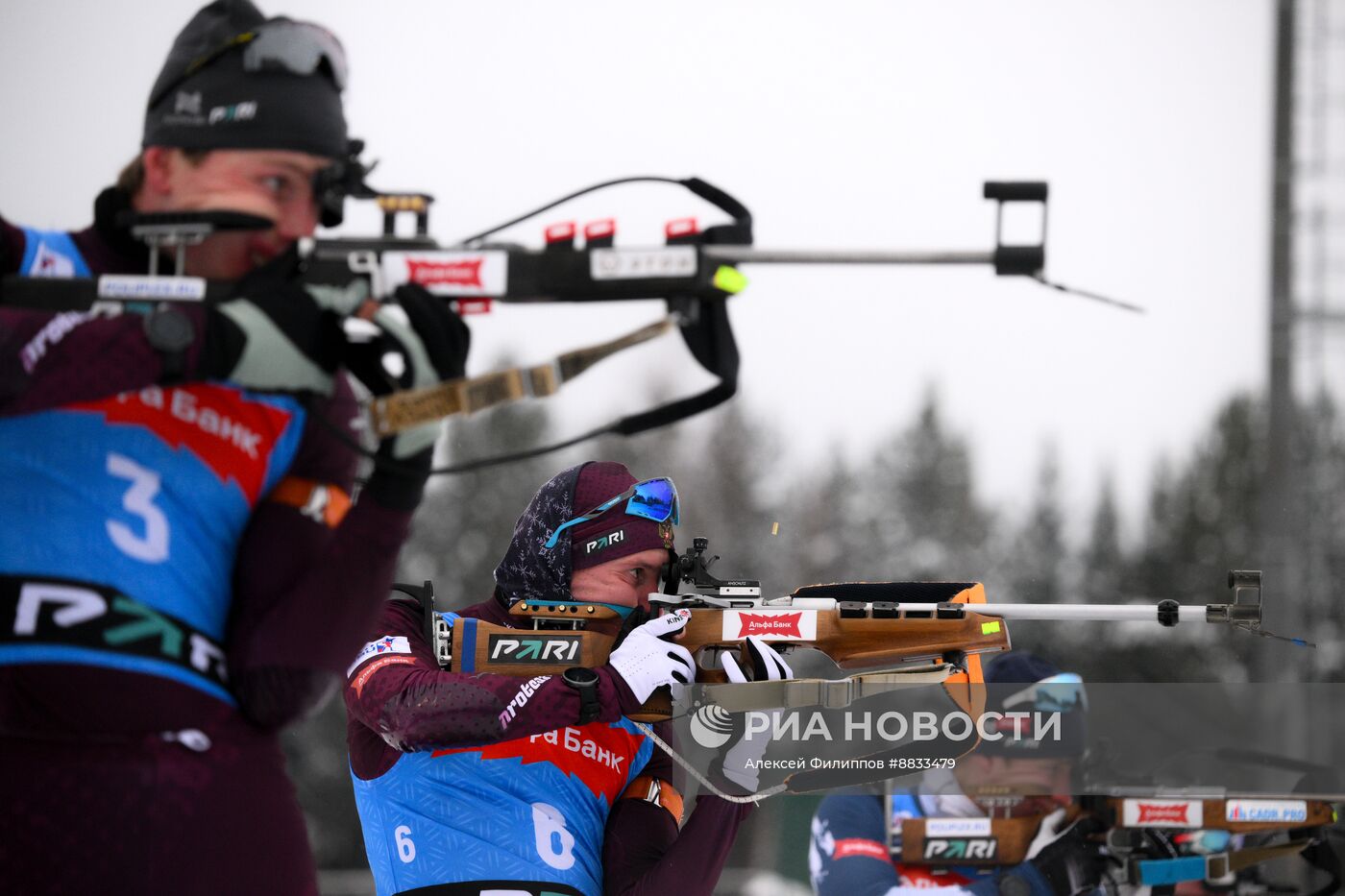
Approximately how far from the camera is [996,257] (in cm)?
182

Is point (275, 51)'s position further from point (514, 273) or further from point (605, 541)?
point (605, 541)

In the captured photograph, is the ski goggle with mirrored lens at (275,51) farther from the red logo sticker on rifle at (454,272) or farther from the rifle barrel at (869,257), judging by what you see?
the rifle barrel at (869,257)

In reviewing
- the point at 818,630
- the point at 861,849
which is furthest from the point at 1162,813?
the point at 818,630

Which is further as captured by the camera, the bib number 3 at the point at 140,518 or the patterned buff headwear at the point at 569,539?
the patterned buff headwear at the point at 569,539

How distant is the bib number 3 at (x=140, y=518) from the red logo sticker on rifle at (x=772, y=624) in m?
1.82

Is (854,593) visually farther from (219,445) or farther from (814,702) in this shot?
(219,445)

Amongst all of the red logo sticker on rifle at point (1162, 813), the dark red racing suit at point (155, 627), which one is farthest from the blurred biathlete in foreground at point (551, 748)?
the red logo sticker on rifle at point (1162, 813)

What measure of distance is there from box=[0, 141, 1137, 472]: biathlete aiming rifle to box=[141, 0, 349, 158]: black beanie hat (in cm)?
7

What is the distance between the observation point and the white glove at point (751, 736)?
130 inches

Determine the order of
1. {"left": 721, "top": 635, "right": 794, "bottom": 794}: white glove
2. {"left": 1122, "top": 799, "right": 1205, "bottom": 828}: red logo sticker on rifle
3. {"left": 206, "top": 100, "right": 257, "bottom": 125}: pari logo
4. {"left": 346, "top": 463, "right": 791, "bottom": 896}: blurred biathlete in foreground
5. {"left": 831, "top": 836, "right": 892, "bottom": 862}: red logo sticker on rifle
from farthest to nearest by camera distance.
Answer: {"left": 1122, "top": 799, "right": 1205, "bottom": 828}: red logo sticker on rifle → {"left": 831, "top": 836, "right": 892, "bottom": 862}: red logo sticker on rifle → {"left": 721, "top": 635, "right": 794, "bottom": 794}: white glove → {"left": 346, "top": 463, "right": 791, "bottom": 896}: blurred biathlete in foreground → {"left": 206, "top": 100, "right": 257, "bottom": 125}: pari logo

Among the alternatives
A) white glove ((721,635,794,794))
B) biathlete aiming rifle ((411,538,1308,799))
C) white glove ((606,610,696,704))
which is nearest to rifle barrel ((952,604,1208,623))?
biathlete aiming rifle ((411,538,1308,799))

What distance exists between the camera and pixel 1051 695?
4730mm

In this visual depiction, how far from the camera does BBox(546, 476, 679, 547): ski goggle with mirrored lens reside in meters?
3.35

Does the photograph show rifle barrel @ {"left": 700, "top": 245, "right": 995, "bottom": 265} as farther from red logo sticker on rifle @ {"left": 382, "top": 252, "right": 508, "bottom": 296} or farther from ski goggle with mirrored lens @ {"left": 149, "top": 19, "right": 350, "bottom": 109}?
ski goggle with mirrored lens @ {"left": 149, "top": 19, "right": 350, "bottom": 109}
